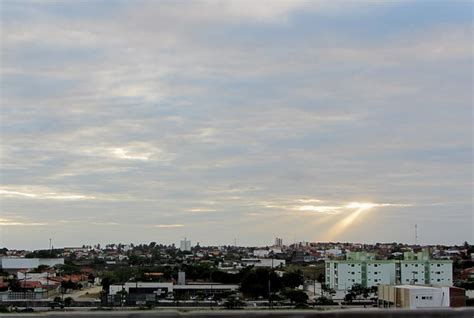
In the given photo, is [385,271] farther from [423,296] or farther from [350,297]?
[423,296]

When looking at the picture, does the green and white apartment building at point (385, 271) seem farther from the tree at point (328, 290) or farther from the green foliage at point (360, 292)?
the green foliage at point (360, 292)

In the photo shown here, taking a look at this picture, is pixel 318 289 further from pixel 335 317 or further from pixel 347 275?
pixel 335 317

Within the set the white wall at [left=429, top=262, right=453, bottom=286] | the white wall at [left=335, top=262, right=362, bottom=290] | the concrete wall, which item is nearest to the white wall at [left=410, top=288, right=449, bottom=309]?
the white wall at [left=429, top=262, right=453, bottom=286]

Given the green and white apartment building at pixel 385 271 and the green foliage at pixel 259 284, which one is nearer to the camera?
the green foliage at pixel 259 284

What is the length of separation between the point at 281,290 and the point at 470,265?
30.0 metres

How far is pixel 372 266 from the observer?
131ft

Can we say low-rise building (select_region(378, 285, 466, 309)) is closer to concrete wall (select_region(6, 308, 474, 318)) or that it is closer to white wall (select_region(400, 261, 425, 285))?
white wall (select_region(400, 261, 425, 285))

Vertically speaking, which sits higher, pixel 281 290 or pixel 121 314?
pixel 121 314

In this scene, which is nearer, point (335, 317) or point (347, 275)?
point (335, 317)

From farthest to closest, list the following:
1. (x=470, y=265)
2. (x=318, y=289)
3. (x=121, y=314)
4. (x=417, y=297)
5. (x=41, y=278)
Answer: (x=470, y=265)
(x=41, y=278)
(x=318, y=289)
(x=417, y=297)
(x=121, y=314)

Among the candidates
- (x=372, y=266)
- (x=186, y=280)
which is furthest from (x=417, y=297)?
(x=186, y=280)

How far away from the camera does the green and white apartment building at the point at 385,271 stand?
1505 inches

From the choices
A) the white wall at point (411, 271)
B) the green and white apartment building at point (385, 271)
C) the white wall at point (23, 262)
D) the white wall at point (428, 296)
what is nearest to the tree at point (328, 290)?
the green and white apartment building at point (385, 271)

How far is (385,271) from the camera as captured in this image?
39250mm
